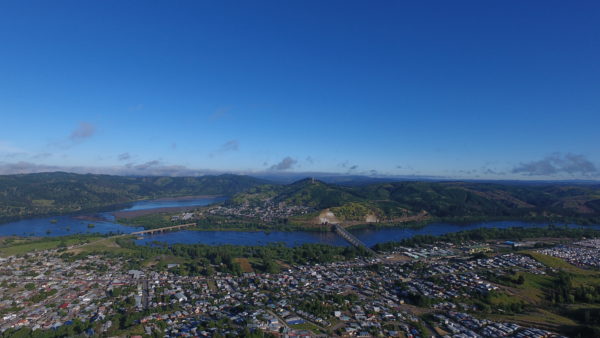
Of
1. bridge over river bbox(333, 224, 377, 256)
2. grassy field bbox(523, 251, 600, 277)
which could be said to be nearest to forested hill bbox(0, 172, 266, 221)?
bridge over river bbox(333, 224, 377, 256)

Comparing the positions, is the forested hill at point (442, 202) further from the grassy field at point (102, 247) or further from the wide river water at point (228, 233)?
the grassy field at point (102, 247)

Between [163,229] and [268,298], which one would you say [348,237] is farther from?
[163,229]

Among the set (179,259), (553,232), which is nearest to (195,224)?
(179,259)

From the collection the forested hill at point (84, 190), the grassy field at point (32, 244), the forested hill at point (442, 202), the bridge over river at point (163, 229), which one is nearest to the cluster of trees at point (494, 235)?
the forested hill at point (442, 202)

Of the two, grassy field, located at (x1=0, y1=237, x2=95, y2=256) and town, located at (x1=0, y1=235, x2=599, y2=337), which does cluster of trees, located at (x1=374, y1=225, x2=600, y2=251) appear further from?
grassy field, located at (x1=0, y1=237, x2=95, y2=256)

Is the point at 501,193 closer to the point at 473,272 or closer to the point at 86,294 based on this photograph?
the point at 473,272

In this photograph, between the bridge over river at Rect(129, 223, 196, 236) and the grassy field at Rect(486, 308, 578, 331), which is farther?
the bridge over river at Rect(129, 223, 196, 236)
